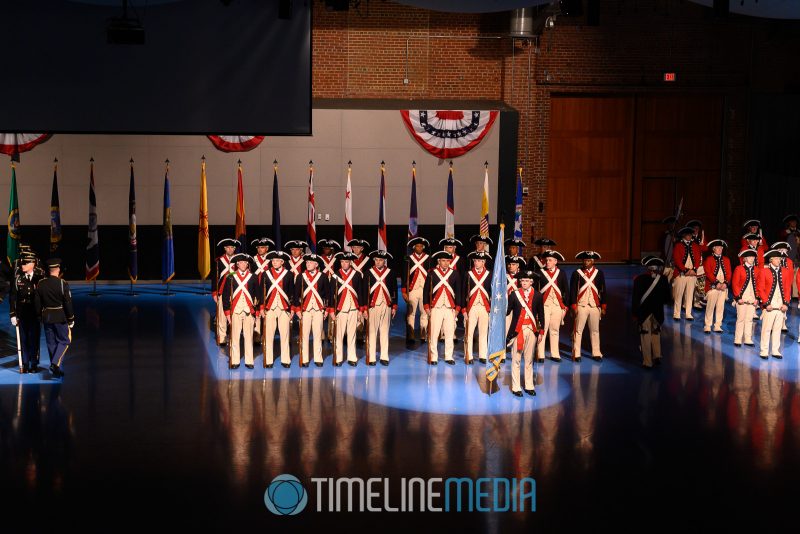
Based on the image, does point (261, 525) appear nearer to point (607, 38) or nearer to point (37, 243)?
point (37, 243)

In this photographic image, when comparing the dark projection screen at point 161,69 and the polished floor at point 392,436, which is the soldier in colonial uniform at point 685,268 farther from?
the dark projection screen at point 161,69

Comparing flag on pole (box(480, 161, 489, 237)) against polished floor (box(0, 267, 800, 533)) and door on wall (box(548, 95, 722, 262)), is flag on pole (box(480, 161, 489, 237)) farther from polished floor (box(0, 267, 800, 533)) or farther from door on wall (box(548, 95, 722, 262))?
door on wall (box(548, 95, 722, 262))

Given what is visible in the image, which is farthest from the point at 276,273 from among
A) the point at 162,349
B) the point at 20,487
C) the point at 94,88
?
the point at 20,487

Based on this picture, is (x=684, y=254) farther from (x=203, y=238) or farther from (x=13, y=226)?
(x=13, y=226)

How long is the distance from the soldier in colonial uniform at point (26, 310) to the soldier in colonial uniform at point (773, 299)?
11.3 m

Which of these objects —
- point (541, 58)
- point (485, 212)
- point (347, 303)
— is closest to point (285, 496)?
point (347, 303)

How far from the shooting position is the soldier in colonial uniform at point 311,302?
15961mm

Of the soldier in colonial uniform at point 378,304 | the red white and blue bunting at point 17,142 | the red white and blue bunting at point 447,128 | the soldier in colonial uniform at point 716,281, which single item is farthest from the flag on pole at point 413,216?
the red white and blue bunting at point 17,142

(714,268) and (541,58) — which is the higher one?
(541,58)

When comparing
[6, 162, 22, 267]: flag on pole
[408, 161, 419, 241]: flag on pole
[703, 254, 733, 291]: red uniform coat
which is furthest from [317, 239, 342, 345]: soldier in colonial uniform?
[6, 162, 22, 267]: flag on pole

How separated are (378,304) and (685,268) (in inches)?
265

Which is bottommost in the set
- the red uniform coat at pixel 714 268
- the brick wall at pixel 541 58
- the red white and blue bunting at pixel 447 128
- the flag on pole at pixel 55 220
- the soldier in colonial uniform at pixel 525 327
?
the soldier in colonial uniform at pixel 525 327

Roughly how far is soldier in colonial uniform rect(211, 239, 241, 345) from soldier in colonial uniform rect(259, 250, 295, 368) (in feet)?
2.10

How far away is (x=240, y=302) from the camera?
1577 cm
